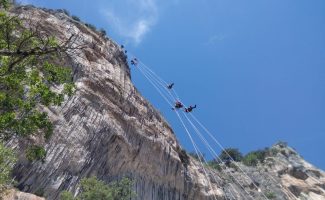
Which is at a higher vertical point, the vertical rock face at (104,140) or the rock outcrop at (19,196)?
the vertical rock face at (104,140)

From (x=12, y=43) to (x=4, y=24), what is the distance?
850mm

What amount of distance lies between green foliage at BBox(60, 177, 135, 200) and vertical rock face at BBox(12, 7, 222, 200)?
5.63 feet

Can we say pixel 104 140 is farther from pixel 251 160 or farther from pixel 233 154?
pixel 233 154

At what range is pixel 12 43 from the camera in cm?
1315

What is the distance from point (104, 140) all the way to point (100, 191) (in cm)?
705

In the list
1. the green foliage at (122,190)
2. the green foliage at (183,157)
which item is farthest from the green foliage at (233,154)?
the green foliage at (122,190)

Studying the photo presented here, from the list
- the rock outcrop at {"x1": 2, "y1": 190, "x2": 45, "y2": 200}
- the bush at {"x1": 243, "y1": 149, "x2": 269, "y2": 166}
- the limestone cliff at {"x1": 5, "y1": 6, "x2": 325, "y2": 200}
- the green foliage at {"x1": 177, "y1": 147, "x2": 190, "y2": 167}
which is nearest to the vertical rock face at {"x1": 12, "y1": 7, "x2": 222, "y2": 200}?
the limestone cliff at {"x1": 5, "y1": 6, "x2": 325, "y2": 200}

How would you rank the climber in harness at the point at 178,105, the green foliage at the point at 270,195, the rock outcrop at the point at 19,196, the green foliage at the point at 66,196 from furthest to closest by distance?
1. the green foliage at the point at 270,195
2. the climber in harness at the point at 178,105
3. the green foliage at the point at 66,196
4. the rock outcrop at the point at 19,196

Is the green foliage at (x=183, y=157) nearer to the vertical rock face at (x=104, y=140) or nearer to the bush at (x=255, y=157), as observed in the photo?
the vertical rock face at (x=104, y=140)

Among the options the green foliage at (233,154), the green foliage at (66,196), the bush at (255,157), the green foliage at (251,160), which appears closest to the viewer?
the green foliage at (66,196)

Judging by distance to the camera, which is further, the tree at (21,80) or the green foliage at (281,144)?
the green foliage at (281,144)

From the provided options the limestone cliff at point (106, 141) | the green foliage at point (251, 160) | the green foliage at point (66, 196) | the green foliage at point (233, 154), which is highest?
the green foliage at point (233, 154)

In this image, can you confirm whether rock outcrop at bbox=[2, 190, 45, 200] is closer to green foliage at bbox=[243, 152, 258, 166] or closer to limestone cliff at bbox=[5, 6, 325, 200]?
Answer: limestone cliff at bbox=[5, 6, 325, 200]

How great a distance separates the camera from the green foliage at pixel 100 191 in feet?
84.7
